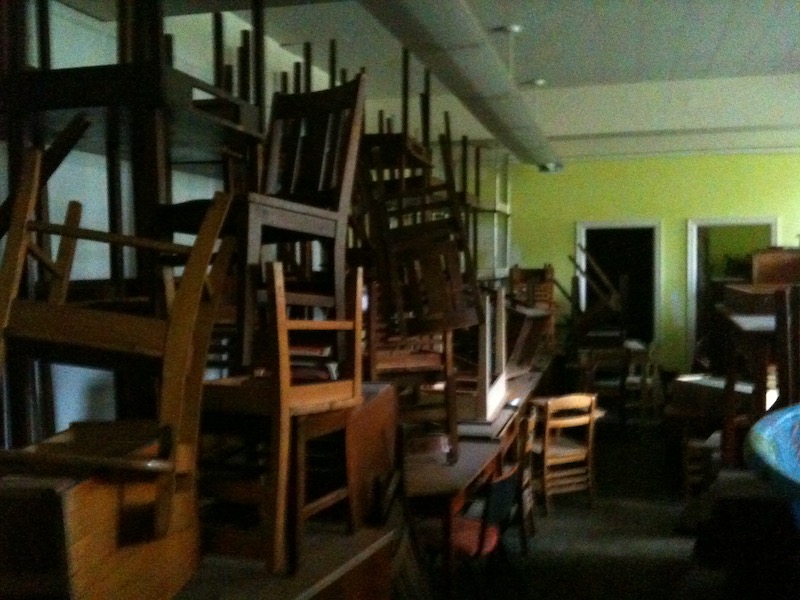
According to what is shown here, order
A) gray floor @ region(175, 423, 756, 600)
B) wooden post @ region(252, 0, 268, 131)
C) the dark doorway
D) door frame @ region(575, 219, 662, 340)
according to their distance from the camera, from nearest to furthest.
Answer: wooden post @ region(252, 0, 268, 131) < gray floor @ region(175, 423, 756, 600) < door frame @ region(575, 219, 662, 340) < the dark doorway

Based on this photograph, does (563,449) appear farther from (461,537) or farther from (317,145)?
(317,145)

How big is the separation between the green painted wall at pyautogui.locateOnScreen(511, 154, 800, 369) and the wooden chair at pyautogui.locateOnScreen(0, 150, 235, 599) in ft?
22.9

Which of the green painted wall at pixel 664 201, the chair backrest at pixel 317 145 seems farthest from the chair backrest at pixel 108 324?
the green painted wall at pixel 664 201

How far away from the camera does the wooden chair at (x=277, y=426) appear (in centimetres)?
208

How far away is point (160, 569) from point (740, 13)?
481 centimetres

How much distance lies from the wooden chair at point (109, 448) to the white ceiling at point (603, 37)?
2.95 metres

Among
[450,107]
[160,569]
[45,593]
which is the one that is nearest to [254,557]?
[160,569]

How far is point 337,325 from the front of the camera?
7.91 feet

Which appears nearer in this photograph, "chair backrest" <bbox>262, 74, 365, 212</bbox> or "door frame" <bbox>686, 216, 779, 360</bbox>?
"chair backrest" <bbox>262, 74, 365, 212</bbox>

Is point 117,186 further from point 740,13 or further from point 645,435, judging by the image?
point 645,435

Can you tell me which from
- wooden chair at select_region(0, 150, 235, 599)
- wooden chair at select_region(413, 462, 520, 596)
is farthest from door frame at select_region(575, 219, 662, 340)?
wooden chair at select_region(0, 150, 235, 599)

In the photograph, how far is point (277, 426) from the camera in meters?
2.06

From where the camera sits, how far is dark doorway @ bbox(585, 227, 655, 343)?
8.54 meters

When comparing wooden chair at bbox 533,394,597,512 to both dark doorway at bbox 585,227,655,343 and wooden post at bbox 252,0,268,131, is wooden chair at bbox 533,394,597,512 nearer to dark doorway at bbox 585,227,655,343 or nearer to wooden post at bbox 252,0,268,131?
wooden post at bbox 252,0,268,131
